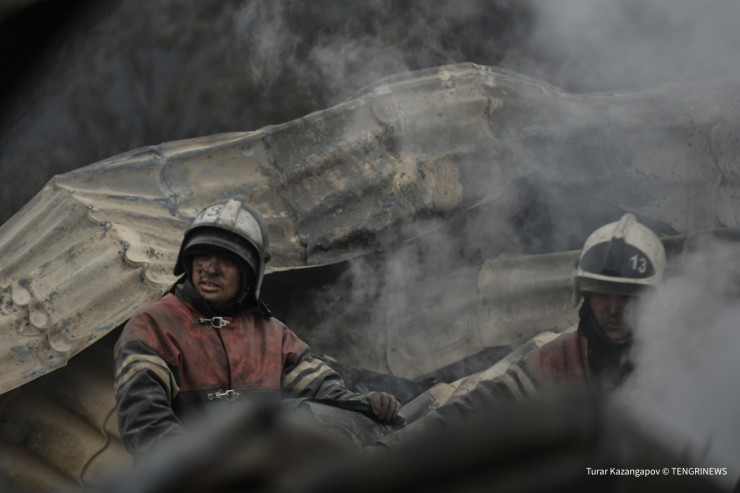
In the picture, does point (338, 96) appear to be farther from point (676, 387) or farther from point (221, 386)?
point (676, 387)

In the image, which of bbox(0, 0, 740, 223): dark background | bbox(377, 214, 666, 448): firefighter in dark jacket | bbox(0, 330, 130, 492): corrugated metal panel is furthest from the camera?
bbox(0, 0, 740, 223): dark background

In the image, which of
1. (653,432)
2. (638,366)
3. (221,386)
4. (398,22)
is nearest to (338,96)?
(398,22)

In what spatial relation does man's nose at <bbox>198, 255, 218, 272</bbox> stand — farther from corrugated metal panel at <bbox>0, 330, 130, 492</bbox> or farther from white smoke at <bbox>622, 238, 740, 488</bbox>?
white smoke at <bbox>622, 238, 740, 488</bbox>

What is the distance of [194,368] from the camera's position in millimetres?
2633

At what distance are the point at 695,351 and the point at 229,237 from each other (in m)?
1.66

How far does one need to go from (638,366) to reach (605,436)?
82.7 inches

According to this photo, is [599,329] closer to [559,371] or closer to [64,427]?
[559,371]

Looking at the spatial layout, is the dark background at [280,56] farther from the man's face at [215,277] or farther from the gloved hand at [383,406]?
the gloved hand at [383,406]

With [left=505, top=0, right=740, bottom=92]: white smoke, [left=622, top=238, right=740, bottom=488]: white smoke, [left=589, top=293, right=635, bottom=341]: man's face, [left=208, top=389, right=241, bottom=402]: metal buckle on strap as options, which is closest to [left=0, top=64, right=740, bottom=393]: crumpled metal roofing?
[left=505, top=0, right=740, bottom=92]: white smoke

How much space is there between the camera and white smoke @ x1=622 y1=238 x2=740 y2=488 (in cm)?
196

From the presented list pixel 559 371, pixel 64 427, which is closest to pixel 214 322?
pixel 64 427

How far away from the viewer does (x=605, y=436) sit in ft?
2.03

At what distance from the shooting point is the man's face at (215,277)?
273cm

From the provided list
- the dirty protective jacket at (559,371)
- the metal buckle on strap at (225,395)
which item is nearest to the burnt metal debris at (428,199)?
the dirty protective jacket at (559,371)
